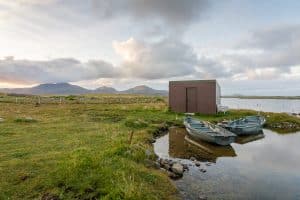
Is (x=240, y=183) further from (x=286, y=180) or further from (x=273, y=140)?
(x=273, y=140)

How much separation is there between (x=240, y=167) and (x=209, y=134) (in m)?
5.37

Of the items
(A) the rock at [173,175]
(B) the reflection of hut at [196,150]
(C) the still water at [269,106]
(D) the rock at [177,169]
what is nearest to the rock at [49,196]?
(A) the rock at [173,175]

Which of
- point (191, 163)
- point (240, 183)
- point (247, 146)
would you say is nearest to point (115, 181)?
point (240, 183)

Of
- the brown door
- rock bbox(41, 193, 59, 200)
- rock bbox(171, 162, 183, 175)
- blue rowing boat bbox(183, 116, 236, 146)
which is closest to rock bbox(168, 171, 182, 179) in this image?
rock bbox(171, 162, 183, 175)

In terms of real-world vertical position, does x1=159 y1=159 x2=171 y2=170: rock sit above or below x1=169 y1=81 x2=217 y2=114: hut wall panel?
below

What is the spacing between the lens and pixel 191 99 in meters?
37.2

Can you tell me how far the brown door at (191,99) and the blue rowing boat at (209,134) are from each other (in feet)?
35.7

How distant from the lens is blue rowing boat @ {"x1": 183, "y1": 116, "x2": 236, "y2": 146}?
1955 centimetres

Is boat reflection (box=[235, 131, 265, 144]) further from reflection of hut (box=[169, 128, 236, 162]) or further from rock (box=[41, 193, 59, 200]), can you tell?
rock (box=[41, 193, 59, 200])

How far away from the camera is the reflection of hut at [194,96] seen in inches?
1417

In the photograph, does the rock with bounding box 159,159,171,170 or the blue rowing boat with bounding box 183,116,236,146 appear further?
the blue rowing boat with bounding box 183,116,236,146

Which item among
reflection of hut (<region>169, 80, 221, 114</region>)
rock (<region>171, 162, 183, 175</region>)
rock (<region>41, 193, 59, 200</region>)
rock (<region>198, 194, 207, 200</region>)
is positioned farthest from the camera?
reflection of hut (<region>169, 80, 221, 114</region>)

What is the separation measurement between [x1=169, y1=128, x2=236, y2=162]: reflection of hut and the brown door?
46.3 feet

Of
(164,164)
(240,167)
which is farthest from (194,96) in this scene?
(164,164)
